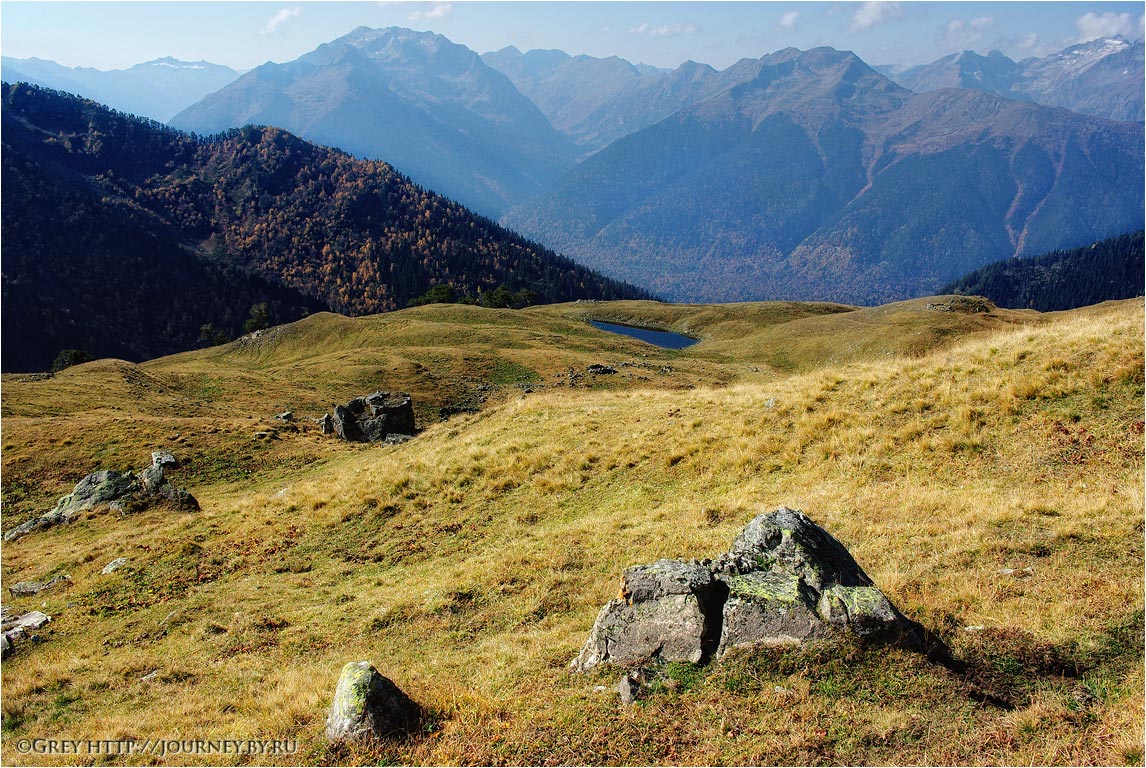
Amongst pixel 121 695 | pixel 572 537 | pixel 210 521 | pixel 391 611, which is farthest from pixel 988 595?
pixel 210 521

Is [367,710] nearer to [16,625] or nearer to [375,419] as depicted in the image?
[16,625]

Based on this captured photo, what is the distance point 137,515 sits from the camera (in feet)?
84.5

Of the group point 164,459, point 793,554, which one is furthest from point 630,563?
point 164,459

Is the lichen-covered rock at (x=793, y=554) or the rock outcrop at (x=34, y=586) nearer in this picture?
the lichen-covered rock at (x=793, y=554)

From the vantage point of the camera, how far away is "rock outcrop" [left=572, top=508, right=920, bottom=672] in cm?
A: 913

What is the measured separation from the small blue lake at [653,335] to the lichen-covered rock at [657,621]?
98.4 metres

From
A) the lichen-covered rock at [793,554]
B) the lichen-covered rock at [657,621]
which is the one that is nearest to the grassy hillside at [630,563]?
the lichen-covered rock at [657,621]

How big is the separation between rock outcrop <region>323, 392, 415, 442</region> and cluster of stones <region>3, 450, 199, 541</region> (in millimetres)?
11824

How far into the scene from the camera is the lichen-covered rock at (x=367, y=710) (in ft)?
28.8

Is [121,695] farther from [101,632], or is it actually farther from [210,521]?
[210,521]

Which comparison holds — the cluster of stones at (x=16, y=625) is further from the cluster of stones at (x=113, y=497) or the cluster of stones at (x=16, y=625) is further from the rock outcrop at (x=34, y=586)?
the cluster of stones at (x=113, y=497)

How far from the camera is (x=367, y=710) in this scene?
8820mm

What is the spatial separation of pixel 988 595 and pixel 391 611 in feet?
41.4

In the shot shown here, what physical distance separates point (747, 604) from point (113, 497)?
29.8 meters
